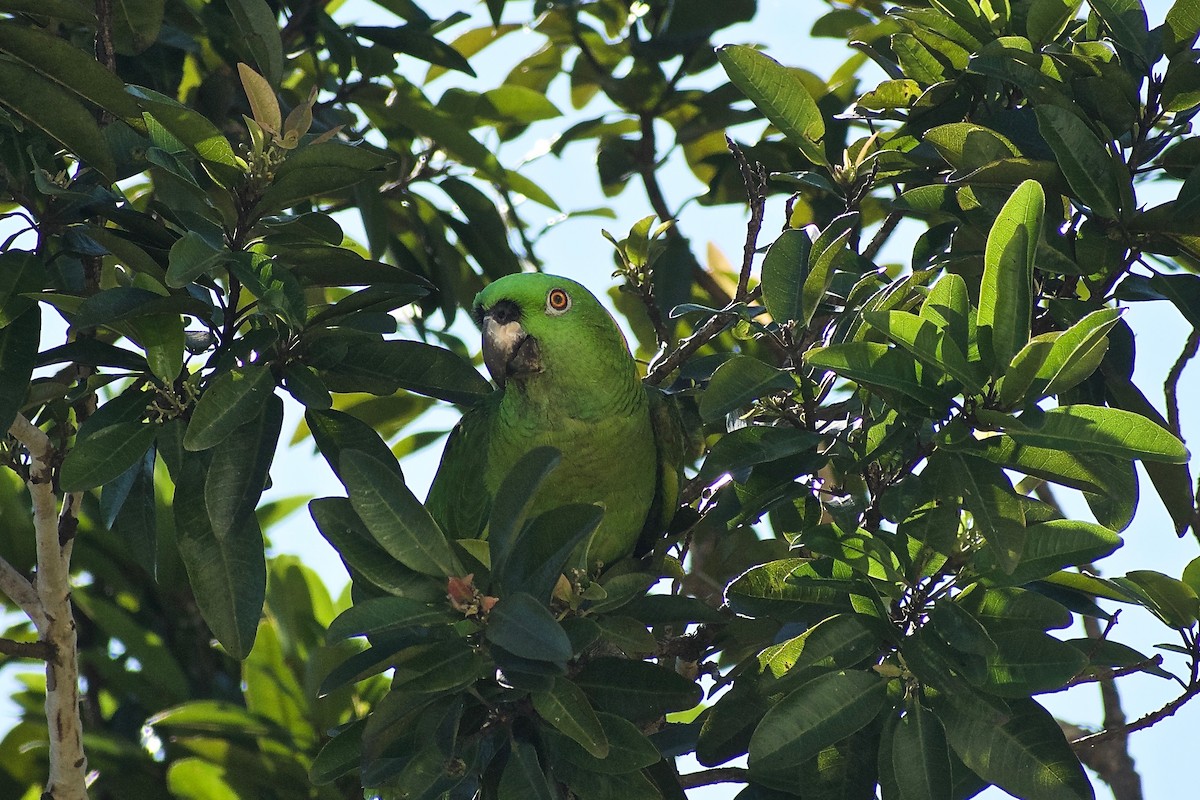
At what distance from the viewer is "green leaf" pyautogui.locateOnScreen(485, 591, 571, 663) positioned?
1.73 m

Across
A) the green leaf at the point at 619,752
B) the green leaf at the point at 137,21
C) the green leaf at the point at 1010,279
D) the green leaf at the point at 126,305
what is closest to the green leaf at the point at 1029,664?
the green leaf at the point at 1010,279

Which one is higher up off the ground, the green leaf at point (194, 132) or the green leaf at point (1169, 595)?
the green leaf at point (194, 132)

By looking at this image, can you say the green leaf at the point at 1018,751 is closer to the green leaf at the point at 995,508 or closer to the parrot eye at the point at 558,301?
the green leaf at the point at 995,508

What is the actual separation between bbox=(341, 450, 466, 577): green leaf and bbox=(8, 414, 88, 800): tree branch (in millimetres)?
946

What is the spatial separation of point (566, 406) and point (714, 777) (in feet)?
3.14

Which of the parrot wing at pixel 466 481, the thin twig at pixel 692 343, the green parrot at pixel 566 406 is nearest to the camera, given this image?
the thin twig at pixel 692 343

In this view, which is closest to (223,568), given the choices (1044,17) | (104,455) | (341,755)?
(104,455)

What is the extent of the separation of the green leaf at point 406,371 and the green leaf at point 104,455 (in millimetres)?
380

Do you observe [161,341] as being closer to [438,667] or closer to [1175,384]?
[438,667]

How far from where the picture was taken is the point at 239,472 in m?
2.16

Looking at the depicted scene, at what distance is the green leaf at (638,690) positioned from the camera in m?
2.09

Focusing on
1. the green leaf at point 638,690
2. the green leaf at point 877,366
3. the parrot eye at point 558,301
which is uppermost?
the parrot eye at point 558,301

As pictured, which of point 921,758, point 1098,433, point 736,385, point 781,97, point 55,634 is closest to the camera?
point 1098,433

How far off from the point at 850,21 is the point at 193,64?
2249 mm
